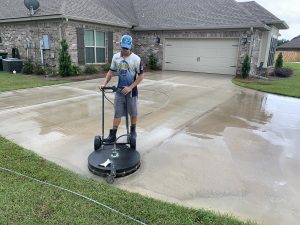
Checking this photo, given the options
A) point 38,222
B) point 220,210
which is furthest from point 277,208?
point 38,222

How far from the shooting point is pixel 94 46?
13.8 m

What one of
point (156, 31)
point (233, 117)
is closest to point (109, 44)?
point (156, 31)

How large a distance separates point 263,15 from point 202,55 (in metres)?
4.59

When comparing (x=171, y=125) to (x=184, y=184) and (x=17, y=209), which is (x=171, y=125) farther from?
(x=17, y=209)

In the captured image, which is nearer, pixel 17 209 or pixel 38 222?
pixel 38 222

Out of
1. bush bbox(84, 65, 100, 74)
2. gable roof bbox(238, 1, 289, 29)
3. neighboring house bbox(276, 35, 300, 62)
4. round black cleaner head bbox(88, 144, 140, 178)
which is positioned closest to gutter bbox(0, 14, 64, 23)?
bush bbox(84, 65, 100, 74)

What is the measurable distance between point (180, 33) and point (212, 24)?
2.07 metres

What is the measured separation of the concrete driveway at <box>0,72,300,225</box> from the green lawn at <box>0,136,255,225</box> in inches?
9.4

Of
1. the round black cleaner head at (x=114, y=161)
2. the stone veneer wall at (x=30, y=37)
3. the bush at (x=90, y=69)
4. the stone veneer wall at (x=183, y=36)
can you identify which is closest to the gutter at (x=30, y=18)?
the stone veneer wall at (x=30, y=37)

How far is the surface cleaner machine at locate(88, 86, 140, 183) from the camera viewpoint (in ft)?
11.2

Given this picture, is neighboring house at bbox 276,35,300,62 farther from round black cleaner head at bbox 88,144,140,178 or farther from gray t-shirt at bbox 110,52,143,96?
round black cleaner head at bbox 88,144,140,178

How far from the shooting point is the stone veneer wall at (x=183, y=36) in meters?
13.7

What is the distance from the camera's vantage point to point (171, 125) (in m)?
5.64

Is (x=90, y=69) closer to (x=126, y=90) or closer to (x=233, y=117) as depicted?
(x=233, y=117)
